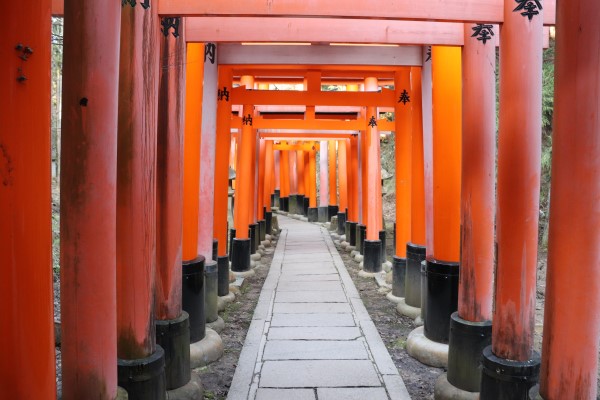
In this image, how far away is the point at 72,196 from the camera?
2.21 metres

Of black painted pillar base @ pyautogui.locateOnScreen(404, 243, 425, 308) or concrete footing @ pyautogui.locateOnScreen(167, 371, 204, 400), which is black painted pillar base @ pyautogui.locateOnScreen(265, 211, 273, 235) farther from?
concrete footing @ pyautogui.locateOnScreen(167, 371, 204, 400)

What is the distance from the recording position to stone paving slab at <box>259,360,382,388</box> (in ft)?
14.0

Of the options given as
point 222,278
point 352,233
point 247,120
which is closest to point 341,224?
point 352,233

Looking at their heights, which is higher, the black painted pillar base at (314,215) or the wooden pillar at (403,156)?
the wooden pillar at (403,156)

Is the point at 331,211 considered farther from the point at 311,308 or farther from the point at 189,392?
the point at 189,392

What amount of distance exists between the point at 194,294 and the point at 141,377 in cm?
189

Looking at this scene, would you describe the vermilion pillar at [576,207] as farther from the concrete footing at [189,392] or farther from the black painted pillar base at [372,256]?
the black painted pillar base at [372,256]

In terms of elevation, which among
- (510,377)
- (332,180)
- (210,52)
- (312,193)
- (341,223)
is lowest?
(341,223)

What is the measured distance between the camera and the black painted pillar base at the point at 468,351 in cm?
384

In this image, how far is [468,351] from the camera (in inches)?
152

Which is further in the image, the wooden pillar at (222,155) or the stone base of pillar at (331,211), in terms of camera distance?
the stone base of pillar at (331,211)

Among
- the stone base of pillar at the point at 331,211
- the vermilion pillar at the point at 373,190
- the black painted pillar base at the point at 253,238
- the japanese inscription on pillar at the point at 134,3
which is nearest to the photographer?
the japanese inscription on pillar at the point at 134,3

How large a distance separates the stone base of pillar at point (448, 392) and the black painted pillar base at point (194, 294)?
7.33 feet

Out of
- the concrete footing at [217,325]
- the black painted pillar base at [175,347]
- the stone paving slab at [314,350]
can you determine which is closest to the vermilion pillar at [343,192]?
the concrete footing at [217,325]
